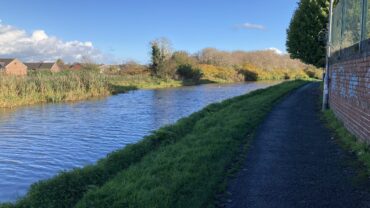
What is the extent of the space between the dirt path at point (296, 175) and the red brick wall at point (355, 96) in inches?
26.6

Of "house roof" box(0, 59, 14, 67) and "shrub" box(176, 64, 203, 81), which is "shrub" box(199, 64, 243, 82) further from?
"house roof" box(0, 59, 14, 67)

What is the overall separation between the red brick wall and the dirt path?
2.22 ft

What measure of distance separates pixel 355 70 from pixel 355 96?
25.9 inches

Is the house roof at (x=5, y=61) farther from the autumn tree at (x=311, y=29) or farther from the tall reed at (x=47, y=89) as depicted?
the autumn tree at (x=311, y=29)

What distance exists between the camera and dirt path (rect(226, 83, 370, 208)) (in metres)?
5.85

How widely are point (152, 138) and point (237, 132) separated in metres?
2.63

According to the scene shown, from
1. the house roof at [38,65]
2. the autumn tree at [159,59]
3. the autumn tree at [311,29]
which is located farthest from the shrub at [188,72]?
the house roof at [38,65]

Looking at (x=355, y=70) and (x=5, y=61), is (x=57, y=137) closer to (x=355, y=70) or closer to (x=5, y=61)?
(x=355, y=70)

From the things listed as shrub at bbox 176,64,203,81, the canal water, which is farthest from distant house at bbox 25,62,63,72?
the canal water

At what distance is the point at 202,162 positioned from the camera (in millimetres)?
8133

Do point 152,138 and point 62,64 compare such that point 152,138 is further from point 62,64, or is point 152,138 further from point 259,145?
point 62,64

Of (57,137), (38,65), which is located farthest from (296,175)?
(38,65)

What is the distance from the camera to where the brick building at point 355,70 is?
9.05 meters

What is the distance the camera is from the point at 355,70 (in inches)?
412
